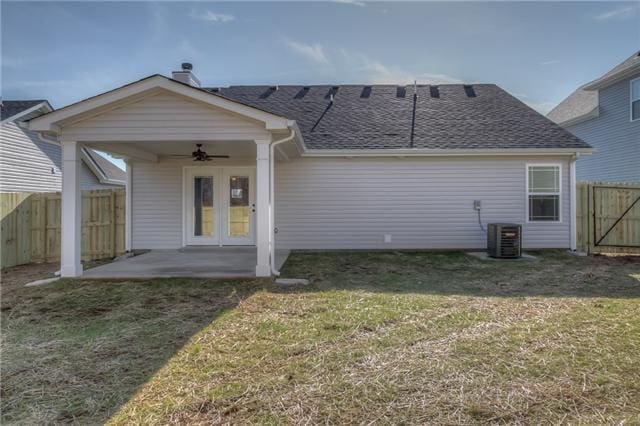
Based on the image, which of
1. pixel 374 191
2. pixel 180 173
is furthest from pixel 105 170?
pixel 374 191

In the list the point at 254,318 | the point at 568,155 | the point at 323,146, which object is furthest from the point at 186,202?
the point at 568,155

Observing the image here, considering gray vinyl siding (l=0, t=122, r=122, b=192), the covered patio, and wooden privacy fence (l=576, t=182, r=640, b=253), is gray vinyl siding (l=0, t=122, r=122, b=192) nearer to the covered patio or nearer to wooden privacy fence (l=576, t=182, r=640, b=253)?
the covered patio

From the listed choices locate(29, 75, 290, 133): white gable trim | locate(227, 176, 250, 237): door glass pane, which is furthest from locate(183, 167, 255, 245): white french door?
locate(29, 75, 290, 133): white gable trim

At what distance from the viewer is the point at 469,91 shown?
40.9 feet

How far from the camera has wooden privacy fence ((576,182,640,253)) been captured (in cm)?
941

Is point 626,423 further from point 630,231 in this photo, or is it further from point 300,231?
point 630,231

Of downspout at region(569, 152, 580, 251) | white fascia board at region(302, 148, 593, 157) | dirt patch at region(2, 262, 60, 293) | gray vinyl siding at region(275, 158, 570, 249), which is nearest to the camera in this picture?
dirt patch at region(2, 262, 60, 293)

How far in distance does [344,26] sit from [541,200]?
26.6 feet

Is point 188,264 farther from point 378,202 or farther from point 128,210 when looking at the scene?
point 378,202

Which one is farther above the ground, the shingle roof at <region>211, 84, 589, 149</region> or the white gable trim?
the shingle roof at <region>211, 84, 589, 149</region>

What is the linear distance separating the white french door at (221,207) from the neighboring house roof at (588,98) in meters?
12.3

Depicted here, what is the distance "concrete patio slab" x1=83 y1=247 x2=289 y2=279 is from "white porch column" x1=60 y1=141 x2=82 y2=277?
0.37 metres

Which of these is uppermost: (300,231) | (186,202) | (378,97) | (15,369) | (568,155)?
(378,97)

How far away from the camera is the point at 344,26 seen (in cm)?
1223
